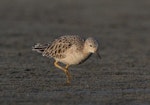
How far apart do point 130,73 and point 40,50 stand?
209 cm

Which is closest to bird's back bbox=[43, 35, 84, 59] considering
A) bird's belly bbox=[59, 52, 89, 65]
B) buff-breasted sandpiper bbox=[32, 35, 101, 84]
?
buff-breasted sandpiper bbox=[32, 35, 101, 84]

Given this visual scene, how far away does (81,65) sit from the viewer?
1565 cm

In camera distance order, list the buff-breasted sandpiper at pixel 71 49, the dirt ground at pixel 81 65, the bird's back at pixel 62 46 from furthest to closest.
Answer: the bird's back at pixel 62 46 < the buff-breasted sandpiper at pixel 71 49 < the dirt ground at pixel 81 65

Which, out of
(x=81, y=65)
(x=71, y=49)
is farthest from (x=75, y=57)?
(x=81, y=65)

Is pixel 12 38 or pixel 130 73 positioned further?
pixel 12 38

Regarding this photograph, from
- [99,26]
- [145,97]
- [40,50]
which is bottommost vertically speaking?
[145,97]

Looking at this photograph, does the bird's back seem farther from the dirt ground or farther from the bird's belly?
the dirt ground

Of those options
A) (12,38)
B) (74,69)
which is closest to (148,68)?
(74,69)

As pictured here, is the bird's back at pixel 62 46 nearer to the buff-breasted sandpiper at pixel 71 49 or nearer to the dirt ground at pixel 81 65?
A: the buff-breasted sandpiper at pixel 71 49

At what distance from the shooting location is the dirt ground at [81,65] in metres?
11.6

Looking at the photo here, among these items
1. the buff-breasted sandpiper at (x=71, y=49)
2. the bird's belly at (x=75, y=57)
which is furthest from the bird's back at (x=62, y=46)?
the bird's belly at (x=75, y=57)

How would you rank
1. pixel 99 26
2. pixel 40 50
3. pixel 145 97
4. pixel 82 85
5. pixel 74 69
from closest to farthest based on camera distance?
pixel 145 97 < pixel 82 85 < pixel 40 50 < pixel 74 69 < pixel 99 26

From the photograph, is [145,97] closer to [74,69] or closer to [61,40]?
[61,40]

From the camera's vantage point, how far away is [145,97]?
38.0 ft
